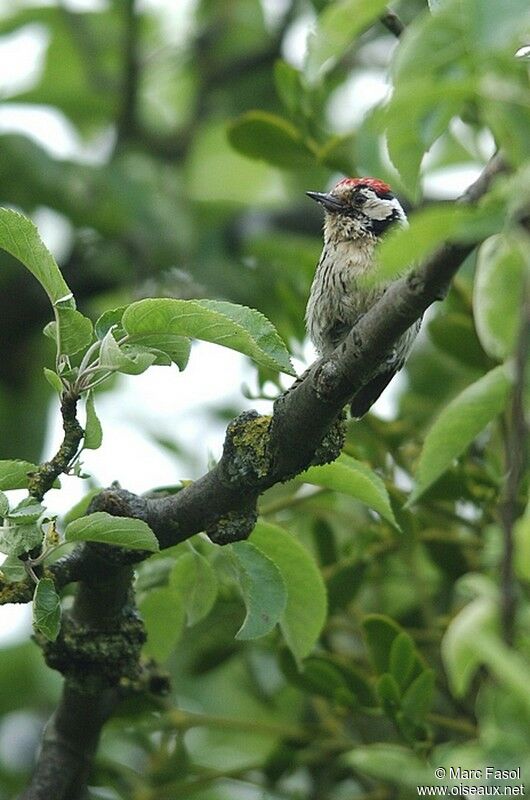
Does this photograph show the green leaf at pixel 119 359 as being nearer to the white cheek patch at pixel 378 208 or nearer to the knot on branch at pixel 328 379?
the knot on branch at pixel 328 379

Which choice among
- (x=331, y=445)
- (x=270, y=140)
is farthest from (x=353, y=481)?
(x=270, y=140)

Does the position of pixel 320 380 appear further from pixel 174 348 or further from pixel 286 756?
pixel 286 756

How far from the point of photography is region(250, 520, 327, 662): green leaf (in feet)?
7.72

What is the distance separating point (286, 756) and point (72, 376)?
1.52 m

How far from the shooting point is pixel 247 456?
6.73 ft

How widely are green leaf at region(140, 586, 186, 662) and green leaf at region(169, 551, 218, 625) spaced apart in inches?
5.8

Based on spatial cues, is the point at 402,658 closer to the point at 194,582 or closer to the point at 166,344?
the point at 194,582

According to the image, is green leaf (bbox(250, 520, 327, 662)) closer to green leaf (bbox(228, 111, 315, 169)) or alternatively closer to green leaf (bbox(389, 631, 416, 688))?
green leaf (bbox(389, 631, 416, 688))

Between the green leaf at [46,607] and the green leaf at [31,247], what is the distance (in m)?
0.44

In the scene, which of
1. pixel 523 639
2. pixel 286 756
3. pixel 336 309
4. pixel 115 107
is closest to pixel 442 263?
pixel 523 639

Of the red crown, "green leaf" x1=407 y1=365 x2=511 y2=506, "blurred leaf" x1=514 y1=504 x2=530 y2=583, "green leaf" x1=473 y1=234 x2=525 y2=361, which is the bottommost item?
"blurred leaf" x1=514 y1=504 x2=530 y2=583

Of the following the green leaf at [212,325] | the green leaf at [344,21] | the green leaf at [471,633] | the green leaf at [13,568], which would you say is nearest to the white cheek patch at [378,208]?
the green leaf at [212,325]

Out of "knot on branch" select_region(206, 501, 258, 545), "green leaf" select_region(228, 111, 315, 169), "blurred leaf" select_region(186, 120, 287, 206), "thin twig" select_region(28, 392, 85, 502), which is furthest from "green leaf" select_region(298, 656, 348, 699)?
"blurred leaf" select_region(186, 120, 287, 206)

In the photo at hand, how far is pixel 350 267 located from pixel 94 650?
1.41 meters
